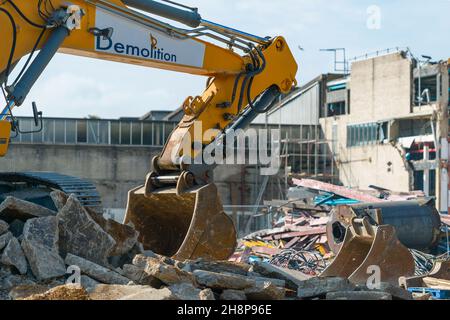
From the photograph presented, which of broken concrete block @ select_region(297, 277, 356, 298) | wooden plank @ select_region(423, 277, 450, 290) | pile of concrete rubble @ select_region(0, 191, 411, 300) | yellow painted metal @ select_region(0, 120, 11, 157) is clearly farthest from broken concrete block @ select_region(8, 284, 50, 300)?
wooden plank @ select_region(423, 277, 450, 290)

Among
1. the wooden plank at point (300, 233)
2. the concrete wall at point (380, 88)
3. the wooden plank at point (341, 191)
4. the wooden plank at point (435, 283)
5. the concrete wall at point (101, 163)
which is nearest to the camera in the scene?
the wooden plank at point (435, 283)

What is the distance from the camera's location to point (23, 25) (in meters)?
8.84

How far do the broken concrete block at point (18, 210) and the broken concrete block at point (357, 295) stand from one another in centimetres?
287

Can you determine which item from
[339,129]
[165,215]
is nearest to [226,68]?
[165,215]

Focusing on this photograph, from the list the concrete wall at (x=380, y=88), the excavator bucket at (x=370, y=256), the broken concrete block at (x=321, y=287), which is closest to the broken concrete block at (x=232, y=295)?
the broken concrete block at (x=321, y=287)

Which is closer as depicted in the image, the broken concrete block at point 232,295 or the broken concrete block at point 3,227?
the broken concrete block at point 232,295

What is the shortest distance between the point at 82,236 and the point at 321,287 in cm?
228

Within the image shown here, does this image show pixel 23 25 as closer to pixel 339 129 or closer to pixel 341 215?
pixel 341 215

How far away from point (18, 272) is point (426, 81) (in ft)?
99.1

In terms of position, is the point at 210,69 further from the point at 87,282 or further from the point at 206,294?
the point at 206,294

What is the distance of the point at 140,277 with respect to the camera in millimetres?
7512

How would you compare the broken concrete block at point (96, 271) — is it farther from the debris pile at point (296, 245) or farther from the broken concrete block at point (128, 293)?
the debris pile at point (296, 245)

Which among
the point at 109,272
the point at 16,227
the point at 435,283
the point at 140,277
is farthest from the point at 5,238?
the point at 435,283

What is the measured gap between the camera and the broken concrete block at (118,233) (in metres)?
8.66
